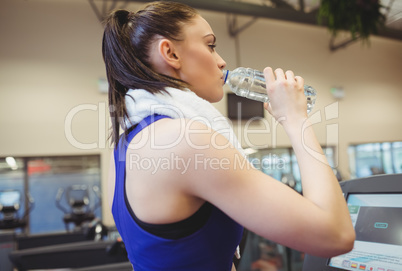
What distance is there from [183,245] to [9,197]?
6.61 meters

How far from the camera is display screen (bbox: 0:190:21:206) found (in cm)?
632

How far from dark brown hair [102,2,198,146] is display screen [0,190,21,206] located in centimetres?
630

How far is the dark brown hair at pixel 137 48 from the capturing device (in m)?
0.83

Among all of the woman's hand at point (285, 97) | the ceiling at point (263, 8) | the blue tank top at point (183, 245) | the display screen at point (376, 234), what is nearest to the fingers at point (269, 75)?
the woman's hand at point (285, 97)

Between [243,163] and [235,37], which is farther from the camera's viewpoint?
[235,37]

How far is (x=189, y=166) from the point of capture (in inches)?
25.7

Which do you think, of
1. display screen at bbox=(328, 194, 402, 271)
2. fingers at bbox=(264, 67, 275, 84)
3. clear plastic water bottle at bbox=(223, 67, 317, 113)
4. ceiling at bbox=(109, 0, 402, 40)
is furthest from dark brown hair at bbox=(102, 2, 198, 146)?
ceiling at bbox=(109, 0, 402, 40)

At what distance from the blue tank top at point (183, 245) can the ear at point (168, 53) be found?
0.14 m

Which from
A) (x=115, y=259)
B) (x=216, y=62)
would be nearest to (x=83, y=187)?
(x=115, y=259)

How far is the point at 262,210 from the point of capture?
626 millimetres

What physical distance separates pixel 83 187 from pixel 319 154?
6.74 metres

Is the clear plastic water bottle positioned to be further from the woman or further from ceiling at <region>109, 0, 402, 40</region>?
ceiling at <region>109, 0, 402, 40</region>

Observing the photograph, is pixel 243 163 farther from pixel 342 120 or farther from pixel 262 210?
pixel 342 120

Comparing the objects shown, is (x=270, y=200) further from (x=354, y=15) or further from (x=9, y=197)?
→ (x=9, y=197)
